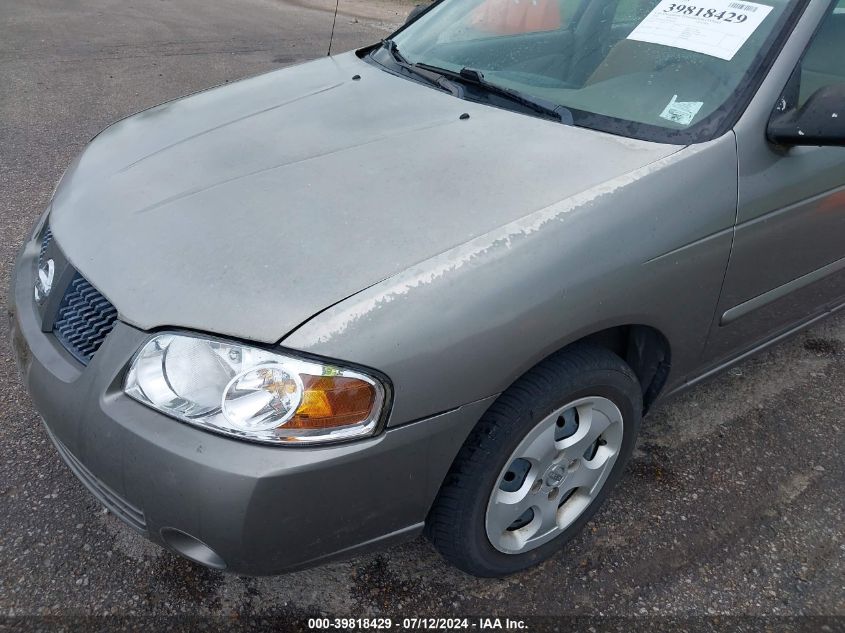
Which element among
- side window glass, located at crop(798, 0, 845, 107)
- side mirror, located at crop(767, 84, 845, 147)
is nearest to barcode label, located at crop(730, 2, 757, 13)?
side window glass, located at crop(798, 0, 845, 107)

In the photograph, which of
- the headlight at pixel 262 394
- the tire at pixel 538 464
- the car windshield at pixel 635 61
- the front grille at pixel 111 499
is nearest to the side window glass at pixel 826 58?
the car windshield at pixel 635 61

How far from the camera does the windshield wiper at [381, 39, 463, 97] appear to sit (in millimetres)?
2377

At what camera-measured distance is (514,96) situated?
2.26 m

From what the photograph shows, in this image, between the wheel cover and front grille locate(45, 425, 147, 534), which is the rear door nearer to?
the wheel cover

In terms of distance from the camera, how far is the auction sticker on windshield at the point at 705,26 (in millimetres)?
2121

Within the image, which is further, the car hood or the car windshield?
the car windshield

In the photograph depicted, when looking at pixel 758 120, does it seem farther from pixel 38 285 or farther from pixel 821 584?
pixel 38 285

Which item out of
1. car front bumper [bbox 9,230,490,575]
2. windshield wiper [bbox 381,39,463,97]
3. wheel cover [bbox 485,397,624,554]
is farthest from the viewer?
windshield wiper [bbox 381,39,463,97]

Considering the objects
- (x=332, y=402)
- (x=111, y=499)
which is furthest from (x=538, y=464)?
(x=111, y=499)

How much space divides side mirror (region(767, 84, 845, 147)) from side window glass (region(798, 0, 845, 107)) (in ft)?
0.27

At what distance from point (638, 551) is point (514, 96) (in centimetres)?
145

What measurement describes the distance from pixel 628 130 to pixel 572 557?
1254mm

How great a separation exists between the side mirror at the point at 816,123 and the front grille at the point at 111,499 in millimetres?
1909

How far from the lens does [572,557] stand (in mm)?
2117
